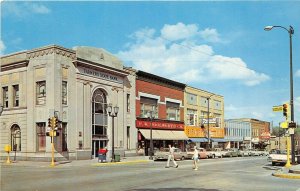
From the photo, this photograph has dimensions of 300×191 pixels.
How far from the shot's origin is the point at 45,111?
39531 millimetres

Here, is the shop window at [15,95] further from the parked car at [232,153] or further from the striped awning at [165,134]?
the parked car at [232,153]

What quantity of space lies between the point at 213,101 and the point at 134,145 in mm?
30187

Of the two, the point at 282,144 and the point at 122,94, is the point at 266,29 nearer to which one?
the point at 122,94

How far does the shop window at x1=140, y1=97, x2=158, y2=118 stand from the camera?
54.9 metres

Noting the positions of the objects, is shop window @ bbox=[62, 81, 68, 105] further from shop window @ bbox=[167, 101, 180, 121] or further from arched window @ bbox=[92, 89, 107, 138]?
shop window @ bbox=[167, 101, 180, 121]

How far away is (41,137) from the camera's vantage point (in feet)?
131

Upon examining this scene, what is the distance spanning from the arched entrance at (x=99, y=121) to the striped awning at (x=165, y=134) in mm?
7985

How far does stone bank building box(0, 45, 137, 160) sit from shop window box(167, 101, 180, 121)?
1631cm

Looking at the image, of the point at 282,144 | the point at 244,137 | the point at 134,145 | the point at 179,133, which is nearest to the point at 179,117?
the point at 179,133

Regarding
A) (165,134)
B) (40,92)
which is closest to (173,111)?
(165,134)

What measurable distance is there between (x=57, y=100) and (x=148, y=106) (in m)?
19.2

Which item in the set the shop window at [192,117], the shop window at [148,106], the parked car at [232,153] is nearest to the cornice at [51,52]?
the shop window at [148,106]

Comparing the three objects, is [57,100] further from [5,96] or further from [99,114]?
[5,96]

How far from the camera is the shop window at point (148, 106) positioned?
2160 inches
